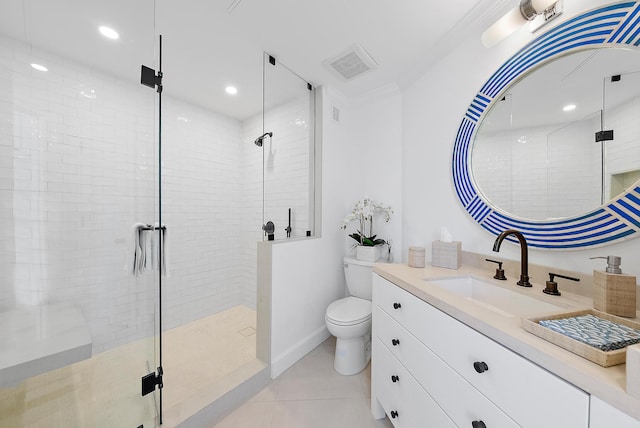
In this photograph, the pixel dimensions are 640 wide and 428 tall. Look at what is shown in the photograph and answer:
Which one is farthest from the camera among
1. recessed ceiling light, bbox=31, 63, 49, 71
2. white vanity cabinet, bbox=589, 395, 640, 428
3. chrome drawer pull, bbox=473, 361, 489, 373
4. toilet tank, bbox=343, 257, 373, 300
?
toilet tank, bbox=343, 257, 373, 300

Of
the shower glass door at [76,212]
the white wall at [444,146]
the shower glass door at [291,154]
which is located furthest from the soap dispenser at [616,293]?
the shower glass door at [76,212]

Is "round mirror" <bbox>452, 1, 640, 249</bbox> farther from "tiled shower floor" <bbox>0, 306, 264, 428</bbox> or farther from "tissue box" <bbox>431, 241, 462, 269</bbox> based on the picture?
"tiled shower floor" <bbox>0, 306, 264, 428</bbox>

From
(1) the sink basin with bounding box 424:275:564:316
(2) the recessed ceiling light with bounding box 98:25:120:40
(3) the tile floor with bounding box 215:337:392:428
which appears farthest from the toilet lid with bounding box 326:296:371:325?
(2) the recessed ceiling light with bounding box 98:25:120:40

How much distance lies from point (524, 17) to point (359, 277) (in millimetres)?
1956

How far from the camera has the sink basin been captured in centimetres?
102

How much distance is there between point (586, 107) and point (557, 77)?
0.71 feet

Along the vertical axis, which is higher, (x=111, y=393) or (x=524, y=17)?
(x=524, y=17)

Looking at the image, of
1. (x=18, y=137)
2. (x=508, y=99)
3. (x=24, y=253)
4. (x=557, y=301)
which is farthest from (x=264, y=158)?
(x=557, y=301)

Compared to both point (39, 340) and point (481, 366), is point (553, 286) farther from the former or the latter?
point (39, 340)

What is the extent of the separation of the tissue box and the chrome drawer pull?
29.8 inches

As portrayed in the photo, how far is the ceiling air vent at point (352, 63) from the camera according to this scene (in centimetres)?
180

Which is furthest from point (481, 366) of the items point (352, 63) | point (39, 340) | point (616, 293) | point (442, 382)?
point (352, 63)

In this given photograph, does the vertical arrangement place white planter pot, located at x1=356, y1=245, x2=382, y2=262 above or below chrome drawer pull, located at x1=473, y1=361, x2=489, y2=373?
above

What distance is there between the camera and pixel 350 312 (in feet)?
6.05
